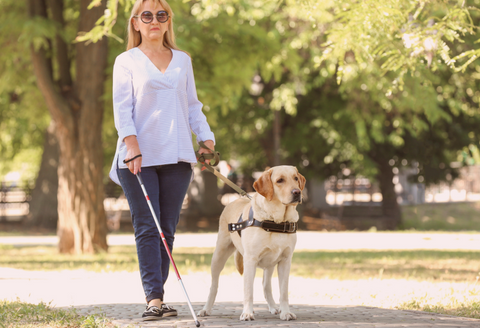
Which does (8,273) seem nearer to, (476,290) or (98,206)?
(98,206)

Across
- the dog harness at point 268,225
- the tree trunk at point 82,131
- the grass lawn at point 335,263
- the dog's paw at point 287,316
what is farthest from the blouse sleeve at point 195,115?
the tree trunk at point 82,131

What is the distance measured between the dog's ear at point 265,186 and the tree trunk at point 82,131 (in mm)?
7616

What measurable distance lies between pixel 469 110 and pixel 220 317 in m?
19.6

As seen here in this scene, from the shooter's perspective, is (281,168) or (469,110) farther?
(469,110)

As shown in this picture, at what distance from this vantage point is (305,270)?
9336 millimetres

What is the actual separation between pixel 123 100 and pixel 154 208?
83 cm

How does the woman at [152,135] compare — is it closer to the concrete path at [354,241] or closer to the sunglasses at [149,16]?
the sunglasses at [149,16]

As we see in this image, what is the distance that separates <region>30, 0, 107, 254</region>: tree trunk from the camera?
11.6m

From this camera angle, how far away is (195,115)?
5.10 m

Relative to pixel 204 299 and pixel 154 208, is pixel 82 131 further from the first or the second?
pixel 154 208

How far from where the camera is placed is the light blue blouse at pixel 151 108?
4.73 meters

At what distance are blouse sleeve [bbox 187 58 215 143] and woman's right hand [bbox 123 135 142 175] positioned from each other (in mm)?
613

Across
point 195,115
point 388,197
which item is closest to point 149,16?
point 195,115

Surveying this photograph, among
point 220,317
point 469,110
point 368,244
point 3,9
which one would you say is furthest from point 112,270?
point 469,110
